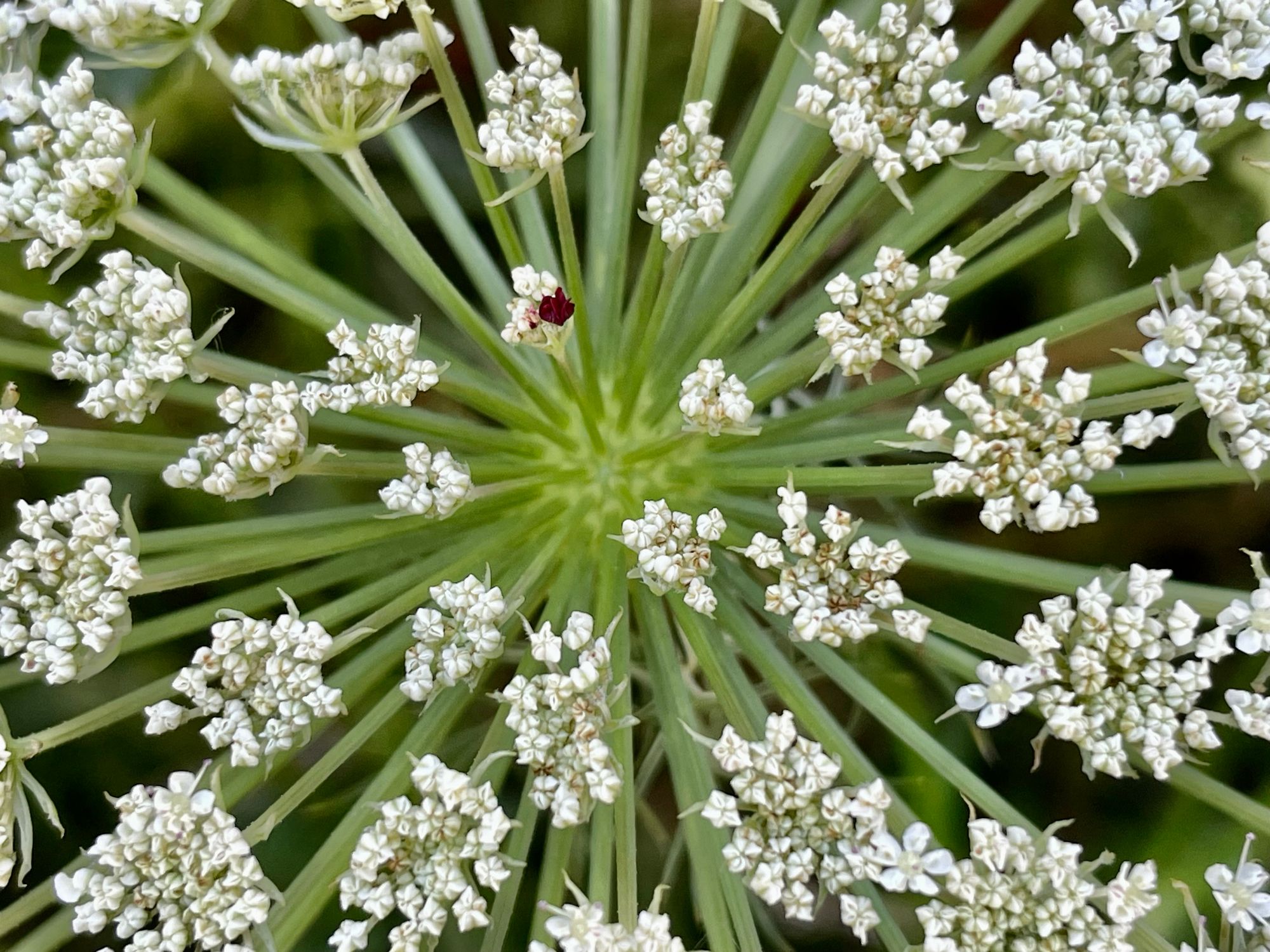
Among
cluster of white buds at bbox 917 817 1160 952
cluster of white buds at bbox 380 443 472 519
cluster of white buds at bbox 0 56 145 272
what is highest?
cluster of white buds at bbox 0 56 145 272

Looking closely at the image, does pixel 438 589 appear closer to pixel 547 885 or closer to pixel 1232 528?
pixel 547 885

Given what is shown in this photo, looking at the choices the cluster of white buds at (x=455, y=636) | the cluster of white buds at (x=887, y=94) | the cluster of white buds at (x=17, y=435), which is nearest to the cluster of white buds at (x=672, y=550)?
the cluster of white buds at (x=455, y=636)

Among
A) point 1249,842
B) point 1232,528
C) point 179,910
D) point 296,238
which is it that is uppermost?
point 296,238

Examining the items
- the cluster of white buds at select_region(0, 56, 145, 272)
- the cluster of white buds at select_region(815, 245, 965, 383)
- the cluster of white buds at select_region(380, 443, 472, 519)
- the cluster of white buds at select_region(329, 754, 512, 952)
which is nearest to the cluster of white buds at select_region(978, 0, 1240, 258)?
the cluster of white buds at select_region(815, 245, 965, 383)

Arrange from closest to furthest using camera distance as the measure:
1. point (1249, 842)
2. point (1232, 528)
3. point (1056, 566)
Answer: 1. point (1249, 842)
2. point (1056, 566)
3. point (1232, 528)

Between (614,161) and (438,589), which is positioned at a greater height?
(614,161)

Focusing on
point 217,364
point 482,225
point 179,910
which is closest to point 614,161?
point 482,225

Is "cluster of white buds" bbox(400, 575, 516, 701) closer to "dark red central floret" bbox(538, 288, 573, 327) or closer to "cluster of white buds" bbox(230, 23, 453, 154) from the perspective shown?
"dark red central floret" bbox(538, 288, 573, 327)

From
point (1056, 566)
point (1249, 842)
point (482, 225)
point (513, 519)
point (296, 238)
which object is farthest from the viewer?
point (482, 225)
